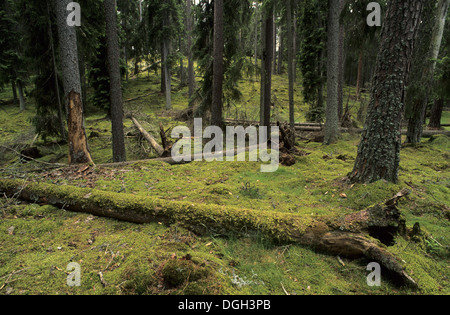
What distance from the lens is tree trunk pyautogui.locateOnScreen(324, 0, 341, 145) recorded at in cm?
863

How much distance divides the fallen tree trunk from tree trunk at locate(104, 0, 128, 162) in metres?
3.78

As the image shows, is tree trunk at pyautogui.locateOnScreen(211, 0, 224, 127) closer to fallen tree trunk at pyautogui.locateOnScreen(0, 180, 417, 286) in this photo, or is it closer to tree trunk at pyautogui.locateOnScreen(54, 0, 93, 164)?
tree trunk at pyautogui.locateOnScreen(54, 0, 93, 164)

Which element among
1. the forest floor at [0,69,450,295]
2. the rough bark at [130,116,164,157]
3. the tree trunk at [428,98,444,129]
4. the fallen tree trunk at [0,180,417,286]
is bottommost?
the forest floor at [0,69,450,295]

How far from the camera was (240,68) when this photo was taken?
31.0 feet

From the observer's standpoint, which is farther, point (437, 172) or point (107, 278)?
point (437, 172)

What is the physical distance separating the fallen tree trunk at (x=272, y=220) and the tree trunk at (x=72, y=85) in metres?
2.56

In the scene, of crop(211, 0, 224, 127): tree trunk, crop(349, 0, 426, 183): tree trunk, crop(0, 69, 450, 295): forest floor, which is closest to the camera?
crop(0, 69, 450, 295): forest floor

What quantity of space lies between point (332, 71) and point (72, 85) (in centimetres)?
920

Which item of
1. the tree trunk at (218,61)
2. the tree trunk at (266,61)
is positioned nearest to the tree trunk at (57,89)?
the tree trunk at (218,61)

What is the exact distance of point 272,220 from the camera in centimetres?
311

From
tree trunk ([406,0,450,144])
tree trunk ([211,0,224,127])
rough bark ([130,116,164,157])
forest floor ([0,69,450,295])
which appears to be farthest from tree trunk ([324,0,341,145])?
rough bark ([130,116,164,157])

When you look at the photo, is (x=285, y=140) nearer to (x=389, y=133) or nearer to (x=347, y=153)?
(x=347, y=153)
